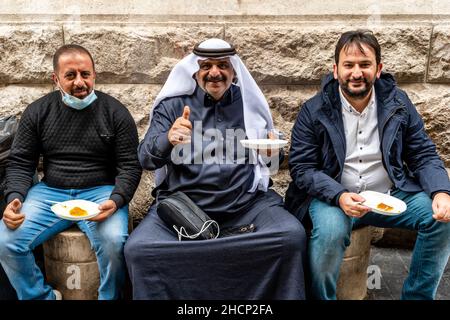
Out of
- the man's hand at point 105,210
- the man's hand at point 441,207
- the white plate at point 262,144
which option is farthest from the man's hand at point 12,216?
the man's hand at point 441,207

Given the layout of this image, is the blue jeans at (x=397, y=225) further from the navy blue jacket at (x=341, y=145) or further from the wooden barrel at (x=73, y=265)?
the wooden barrel at (x=73, y=265)

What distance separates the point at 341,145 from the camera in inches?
124

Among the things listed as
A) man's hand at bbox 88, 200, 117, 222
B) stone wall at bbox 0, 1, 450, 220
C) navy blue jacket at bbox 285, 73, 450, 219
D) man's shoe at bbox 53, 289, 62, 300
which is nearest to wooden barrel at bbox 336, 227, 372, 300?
navy blue jacket at bbox 285, 73, 450, 219

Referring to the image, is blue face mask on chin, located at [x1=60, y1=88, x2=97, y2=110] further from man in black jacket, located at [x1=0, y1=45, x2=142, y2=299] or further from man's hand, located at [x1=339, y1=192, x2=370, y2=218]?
man's hand, located at [x1=339, y1=192, x2=370, y2=218]

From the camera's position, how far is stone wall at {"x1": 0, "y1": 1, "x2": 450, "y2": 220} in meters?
3.73

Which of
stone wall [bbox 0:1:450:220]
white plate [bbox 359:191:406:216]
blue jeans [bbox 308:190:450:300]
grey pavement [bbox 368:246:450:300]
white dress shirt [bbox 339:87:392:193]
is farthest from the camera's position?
stone wall [bbox 0:1:450:220]

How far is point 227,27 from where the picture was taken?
149 inches

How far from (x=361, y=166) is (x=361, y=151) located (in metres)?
0.09

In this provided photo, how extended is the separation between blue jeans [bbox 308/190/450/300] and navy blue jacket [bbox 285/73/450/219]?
0.13m

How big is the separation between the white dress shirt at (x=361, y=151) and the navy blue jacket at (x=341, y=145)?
49 millimetres

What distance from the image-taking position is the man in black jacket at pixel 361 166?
298 cm

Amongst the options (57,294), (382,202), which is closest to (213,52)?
(382,202)

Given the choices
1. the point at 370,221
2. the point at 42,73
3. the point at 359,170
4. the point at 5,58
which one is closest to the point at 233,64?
the point at 359,170

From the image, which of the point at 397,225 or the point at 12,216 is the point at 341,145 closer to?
the point at 397,225
